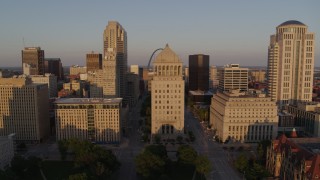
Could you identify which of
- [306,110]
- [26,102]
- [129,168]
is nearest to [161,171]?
[129,168]

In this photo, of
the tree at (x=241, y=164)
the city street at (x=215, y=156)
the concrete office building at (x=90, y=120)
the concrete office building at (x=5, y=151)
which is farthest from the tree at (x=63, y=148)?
the tree at (x=241, y=164)

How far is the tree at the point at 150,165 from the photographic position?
112 m

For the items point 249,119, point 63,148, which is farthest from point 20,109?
point 249,119

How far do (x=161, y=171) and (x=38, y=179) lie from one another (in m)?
48.6

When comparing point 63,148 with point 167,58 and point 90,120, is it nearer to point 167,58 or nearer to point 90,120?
point 90,120

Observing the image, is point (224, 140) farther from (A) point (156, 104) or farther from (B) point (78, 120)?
(B) point (78, 120)

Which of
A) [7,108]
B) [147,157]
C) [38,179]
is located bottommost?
[38,179]

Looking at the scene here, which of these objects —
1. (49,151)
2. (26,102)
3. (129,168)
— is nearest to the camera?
(129,168)

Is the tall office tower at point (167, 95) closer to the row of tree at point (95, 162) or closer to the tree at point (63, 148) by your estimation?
the row of tree at point (95, 162)

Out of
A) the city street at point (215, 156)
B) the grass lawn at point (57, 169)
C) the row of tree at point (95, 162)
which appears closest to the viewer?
the row of tree at point (95, 162)

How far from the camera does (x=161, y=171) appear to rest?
115062 millimetres

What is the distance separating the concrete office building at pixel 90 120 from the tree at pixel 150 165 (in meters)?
53.5

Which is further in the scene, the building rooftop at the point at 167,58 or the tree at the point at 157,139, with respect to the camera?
the building rooftop at the point at 167,58

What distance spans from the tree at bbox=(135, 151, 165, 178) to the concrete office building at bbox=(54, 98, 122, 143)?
5350 cm
